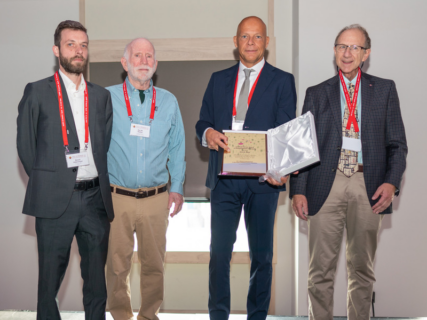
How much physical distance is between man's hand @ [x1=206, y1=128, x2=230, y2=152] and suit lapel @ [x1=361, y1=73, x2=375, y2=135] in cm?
89

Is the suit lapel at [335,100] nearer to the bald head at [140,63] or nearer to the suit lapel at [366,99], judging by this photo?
the suit lapel at [366,99]

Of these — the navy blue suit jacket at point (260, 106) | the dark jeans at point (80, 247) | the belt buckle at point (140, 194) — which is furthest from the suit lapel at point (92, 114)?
the navy blue suit jacket at point (260, 106)

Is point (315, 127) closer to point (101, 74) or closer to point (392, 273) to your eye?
point (392, 273)

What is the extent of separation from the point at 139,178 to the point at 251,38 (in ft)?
3.94

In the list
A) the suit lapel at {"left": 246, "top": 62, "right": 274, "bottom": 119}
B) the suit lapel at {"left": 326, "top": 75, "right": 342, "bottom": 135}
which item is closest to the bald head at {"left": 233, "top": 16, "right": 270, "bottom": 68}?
the suit lapel at {"left": 246, "top": 62, "right": 274, "bottom": 119}

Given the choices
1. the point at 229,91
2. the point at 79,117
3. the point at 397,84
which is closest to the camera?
the point at 79,117

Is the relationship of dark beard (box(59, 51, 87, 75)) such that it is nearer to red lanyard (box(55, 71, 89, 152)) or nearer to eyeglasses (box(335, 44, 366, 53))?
red lanyard (box(55, 71, 89, 152))

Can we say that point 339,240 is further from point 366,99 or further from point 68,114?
point 68,114

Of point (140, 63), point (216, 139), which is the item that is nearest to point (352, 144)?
point (216, 139)

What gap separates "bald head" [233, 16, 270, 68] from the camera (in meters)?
2.53

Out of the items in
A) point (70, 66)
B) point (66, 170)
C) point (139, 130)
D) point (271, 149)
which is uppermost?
point (70, 66)

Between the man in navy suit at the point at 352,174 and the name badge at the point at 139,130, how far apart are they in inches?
42.1

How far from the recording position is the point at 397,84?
3521 millimetres

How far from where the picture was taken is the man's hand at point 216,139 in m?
→ 2.39
